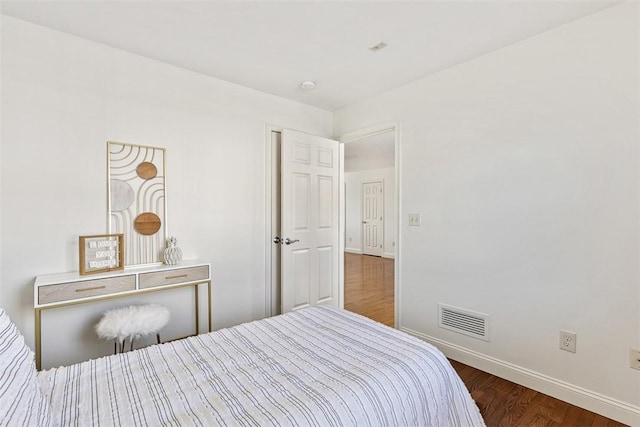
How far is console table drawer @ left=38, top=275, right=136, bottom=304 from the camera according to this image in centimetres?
190

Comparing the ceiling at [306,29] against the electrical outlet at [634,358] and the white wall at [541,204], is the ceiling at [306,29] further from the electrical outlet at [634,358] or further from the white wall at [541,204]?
the electrical outlet at [634,358]

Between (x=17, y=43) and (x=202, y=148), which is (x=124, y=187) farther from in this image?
(x=17, y=43)

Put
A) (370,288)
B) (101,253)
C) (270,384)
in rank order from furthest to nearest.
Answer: (370,288) < (101,253) < (270,384)

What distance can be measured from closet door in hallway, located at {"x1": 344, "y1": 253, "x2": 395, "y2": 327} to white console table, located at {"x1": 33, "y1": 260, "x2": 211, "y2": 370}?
1.96m

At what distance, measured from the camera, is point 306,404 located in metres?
1.05

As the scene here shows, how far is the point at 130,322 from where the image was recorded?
2121 millimetres

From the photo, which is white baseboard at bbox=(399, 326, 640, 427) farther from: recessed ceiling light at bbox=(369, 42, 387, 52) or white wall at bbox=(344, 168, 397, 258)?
white wall at bbox=(344, 168, 397, 258)

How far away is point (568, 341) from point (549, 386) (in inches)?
13.6

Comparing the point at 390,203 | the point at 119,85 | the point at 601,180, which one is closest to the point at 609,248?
the point at 601,180

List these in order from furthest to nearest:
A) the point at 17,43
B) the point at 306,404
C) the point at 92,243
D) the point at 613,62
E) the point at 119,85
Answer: the point at 119,85 → the point at 92,243 → the point at 17,43 → the point at 613,62 → the point at 306,404

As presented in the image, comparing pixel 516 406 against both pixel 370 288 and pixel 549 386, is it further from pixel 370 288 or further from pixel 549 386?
pixel 370 288

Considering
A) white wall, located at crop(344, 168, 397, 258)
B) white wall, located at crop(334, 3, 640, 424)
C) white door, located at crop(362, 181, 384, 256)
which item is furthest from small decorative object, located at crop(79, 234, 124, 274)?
white door, located at crop(362, 181, 384, 256)

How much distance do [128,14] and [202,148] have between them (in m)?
1.09

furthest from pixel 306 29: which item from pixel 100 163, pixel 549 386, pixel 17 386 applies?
pixel 549 386
